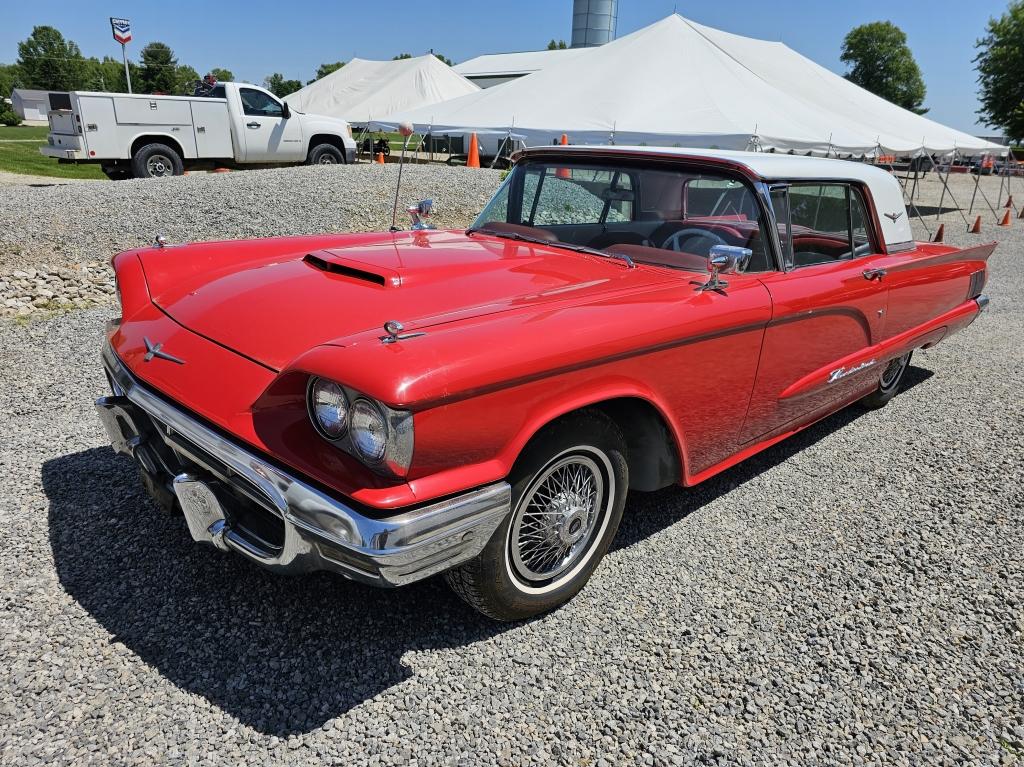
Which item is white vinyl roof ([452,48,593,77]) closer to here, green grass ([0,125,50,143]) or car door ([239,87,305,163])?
green grass ([0,125,50,143])

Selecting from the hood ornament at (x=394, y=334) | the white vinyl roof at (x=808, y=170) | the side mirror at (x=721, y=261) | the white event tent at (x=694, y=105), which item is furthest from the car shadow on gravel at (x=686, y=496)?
the white event tent at (x=694, y=105)

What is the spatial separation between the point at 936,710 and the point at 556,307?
170 centimetres

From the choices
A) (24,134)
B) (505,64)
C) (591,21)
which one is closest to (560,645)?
(24,134)

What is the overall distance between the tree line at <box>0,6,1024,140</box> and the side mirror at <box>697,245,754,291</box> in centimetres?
5210

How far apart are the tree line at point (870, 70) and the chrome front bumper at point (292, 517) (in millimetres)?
52171

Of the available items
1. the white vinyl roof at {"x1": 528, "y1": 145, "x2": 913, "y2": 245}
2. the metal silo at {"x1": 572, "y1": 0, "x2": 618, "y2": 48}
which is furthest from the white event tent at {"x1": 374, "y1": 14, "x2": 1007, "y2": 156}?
the metal silo at {"x1": 572, "y1": 0, "x2": 618, "y2": 48}

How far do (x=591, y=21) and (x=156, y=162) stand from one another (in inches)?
1865

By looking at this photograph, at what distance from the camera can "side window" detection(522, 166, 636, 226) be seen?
3277 mm

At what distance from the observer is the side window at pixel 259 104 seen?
12.3 metres

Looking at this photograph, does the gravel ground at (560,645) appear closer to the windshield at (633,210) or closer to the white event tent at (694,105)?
the windshield at (633,210)

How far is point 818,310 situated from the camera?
3.08 m

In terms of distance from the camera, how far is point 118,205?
7.66m

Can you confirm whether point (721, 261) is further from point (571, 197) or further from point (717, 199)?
point (571, 197)

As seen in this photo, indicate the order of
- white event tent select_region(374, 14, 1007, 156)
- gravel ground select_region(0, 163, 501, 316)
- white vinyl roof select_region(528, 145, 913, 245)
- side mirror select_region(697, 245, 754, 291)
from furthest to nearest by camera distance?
white event tent select_region(374, 14, 1007, 156), gravel ground select_region(0, 163, 501, 316), white vinyl roof select_region(528, 145, 913, 245), side mirror select_region(697, 245, 754, 291)
